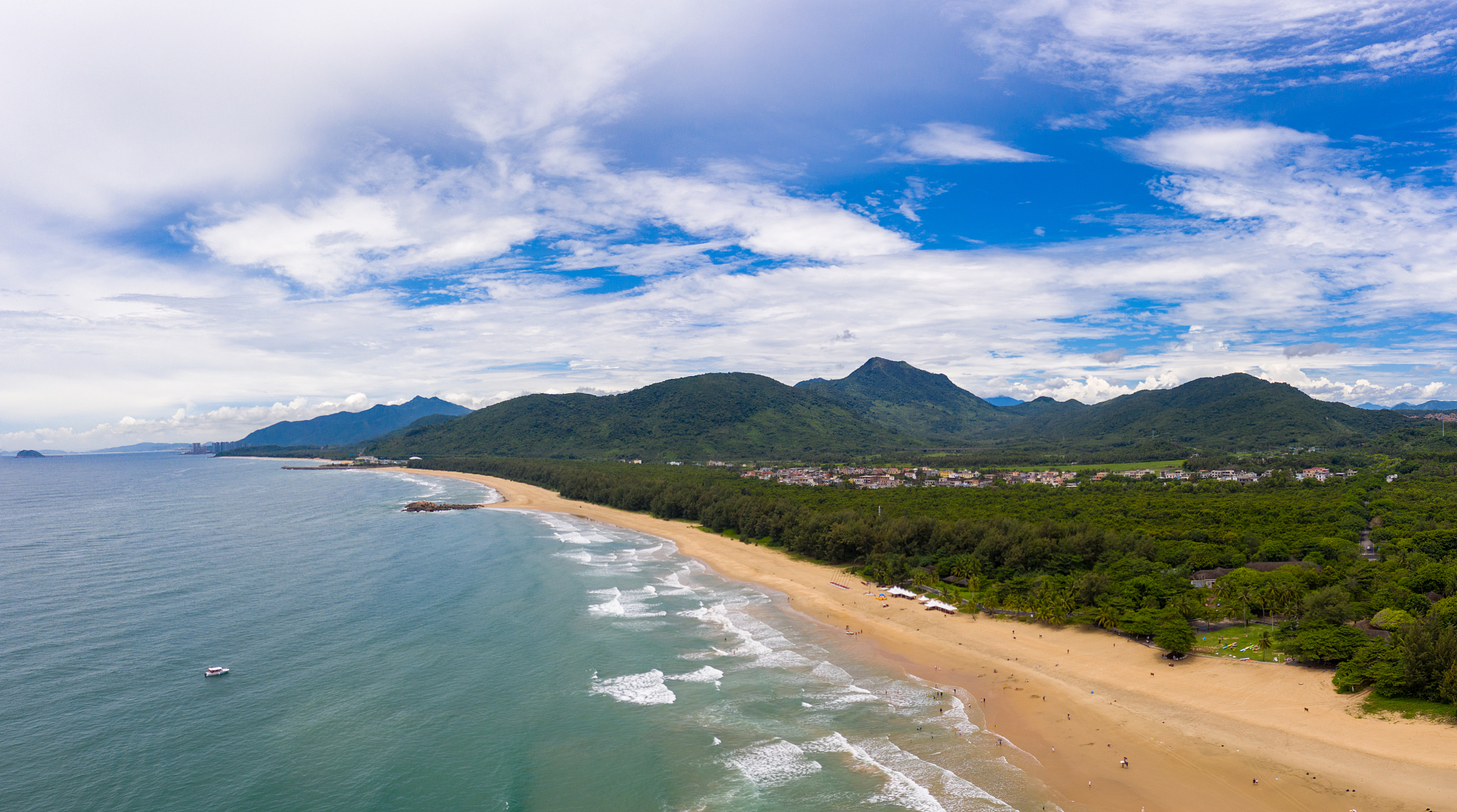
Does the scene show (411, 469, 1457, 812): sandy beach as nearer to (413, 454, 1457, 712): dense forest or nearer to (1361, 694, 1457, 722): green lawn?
(1361, 694, 1457, 722): green lawn

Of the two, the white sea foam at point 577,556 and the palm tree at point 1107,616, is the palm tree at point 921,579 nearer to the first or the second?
the palm tree at point 1107,616

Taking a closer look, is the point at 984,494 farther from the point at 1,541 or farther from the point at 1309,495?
the point at 1,541

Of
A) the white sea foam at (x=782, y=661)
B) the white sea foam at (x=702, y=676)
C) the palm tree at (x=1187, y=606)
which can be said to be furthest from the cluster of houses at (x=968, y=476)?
the white sea foam at (x=702, y=676)

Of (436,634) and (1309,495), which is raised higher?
(1309,495)

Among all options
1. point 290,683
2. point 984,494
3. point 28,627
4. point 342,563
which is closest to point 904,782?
point 290,683

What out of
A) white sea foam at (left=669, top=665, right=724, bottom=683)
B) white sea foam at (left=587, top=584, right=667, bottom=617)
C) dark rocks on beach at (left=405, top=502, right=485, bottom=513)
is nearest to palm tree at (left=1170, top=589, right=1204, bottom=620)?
white sea foam at (left=669, top=665, right=724, bottom=683)

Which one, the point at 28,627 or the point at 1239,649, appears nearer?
the point at 1239,649
